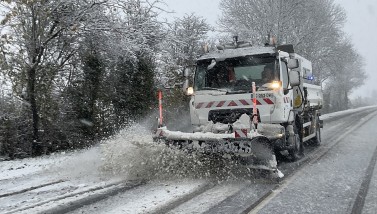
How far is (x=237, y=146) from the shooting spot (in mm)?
6961

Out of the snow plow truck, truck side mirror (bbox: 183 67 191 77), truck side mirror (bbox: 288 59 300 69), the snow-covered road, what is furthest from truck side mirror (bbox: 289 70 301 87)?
truck side mirror (bbox: 183 67 191 77)

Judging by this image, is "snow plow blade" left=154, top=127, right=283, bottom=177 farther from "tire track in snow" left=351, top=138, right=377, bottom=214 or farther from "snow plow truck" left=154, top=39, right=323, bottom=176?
"tire track in snow" left=351, top=138, right=377, bottom=214

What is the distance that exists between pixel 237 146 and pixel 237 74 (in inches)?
81.8

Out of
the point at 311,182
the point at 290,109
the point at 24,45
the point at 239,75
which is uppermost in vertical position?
the point at 24,45

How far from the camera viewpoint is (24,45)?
1084 cm

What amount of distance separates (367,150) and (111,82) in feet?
27.2

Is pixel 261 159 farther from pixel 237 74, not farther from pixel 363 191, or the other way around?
pixel 237 74

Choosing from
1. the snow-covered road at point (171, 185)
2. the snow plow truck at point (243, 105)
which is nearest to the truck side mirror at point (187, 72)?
the snow plow truck at point (243, 105)

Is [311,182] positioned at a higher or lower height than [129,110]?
lower

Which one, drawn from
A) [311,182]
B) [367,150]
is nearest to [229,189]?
[311,182]

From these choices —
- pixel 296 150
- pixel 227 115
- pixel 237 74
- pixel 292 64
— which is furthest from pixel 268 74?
pixel 296 150

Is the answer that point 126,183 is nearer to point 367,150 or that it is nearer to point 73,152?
point 73,152

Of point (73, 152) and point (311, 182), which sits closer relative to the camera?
point (311, 182)

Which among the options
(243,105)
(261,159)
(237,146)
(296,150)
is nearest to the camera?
(237,146)
